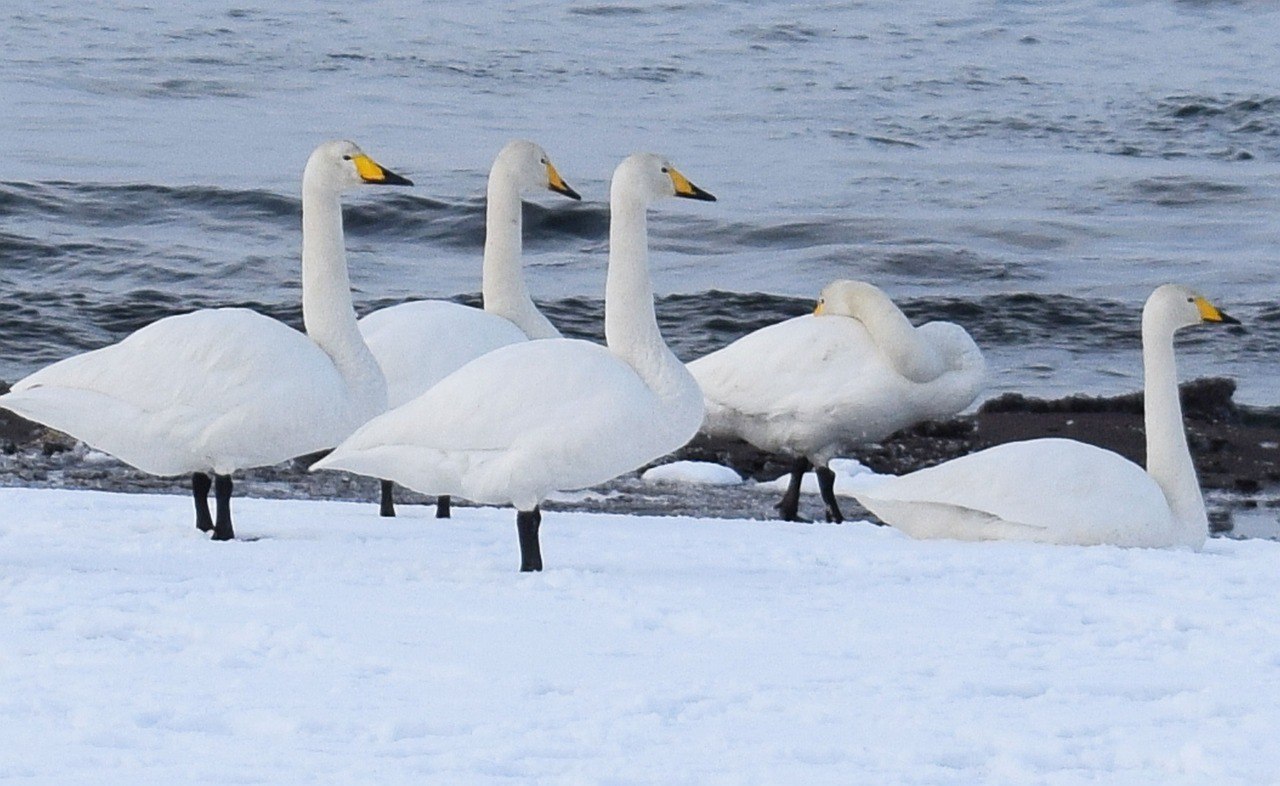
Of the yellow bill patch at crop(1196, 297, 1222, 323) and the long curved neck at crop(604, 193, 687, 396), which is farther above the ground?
the long curved neck at crop(604, 193, 687, 396)

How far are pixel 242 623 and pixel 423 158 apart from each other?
749 inches

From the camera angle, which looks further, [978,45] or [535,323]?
[978,45]

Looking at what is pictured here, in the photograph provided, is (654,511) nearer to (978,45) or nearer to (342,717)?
(342,717)

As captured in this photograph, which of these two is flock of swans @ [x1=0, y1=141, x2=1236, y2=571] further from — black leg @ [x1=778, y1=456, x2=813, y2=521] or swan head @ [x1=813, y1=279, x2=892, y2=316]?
swan head @ [x1=813, y1=279, x2=892, y2=316]

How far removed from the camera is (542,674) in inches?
194

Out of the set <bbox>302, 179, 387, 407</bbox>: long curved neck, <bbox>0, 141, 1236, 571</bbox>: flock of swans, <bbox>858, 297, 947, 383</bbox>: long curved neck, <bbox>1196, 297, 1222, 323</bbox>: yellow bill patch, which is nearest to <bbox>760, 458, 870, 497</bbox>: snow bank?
<bbox>858, 297, 947, 383</bbox>: long curved neck

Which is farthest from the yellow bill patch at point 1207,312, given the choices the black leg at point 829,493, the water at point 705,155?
the water at point 705,155

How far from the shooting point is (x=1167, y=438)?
8023mm

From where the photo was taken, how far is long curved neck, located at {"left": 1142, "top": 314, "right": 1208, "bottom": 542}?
7781mm

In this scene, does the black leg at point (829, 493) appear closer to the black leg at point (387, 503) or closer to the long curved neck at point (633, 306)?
the black leg at point (387, 503)

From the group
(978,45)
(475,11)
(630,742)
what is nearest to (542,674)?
(630,742)

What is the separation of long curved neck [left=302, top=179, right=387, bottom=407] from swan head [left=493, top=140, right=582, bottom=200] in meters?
2.46

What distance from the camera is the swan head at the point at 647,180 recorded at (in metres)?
7.02

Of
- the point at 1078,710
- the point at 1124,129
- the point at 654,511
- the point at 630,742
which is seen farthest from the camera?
the point at 1124,129
